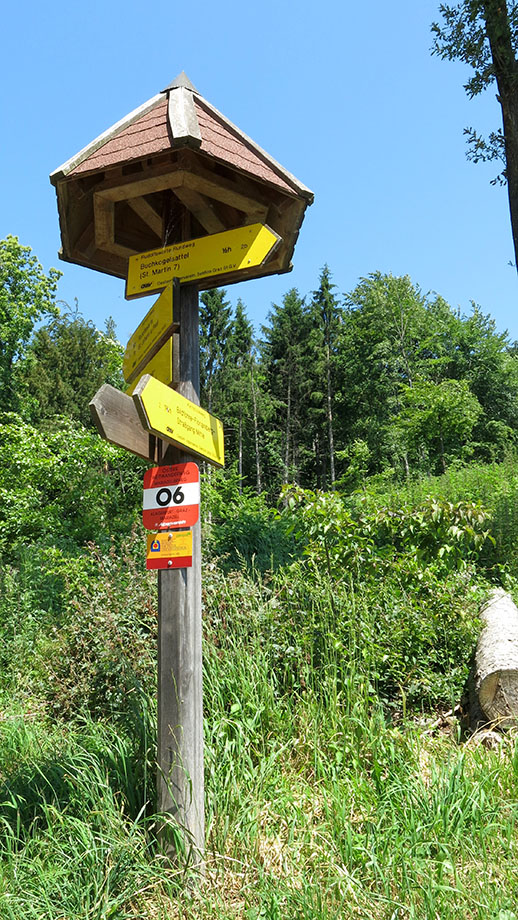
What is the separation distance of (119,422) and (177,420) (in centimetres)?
25

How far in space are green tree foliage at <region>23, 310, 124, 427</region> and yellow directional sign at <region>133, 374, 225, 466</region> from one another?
66.1ft

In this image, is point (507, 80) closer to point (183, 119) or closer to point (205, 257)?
point (183, 119)

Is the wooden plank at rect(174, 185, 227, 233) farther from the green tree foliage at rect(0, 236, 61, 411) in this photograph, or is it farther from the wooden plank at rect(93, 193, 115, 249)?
the green tree foliage at rect(0, 236, 61, 411)

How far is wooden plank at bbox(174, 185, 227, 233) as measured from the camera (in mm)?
3141

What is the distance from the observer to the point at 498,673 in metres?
3.90

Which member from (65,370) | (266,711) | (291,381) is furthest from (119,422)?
(291,381)

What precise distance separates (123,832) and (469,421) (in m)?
20.1

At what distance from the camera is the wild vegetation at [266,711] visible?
2279 mm

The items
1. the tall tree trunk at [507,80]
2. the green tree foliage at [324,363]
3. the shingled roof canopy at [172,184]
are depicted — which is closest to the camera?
the shingled roof canopy at [172,184]

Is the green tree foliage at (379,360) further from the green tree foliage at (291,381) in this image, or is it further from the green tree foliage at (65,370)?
the green tree foliage at (65,370)

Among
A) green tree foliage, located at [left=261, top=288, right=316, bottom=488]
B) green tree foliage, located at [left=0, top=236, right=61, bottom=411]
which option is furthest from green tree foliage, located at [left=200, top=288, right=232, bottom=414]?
green tree foliage, located at [left=0, top=236, right=61, bottom=411]

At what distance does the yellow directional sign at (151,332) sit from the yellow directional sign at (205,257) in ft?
0.37

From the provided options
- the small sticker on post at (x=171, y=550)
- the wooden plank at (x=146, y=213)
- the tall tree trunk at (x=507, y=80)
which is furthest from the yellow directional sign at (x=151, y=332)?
the tall tree trunk at (x=507, y=80)

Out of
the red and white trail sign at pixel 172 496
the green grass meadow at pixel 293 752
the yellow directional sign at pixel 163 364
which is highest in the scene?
the yellow directional sign at pixel 163 364
